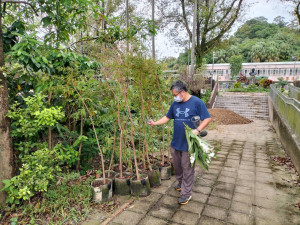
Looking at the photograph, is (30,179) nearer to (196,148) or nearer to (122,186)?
(122,186)

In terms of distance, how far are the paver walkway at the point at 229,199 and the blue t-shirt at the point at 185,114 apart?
817 millimetres

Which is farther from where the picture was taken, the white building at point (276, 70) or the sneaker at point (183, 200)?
the white building at point (276, 70)

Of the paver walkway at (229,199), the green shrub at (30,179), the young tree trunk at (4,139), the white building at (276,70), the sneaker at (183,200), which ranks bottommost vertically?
the paver walkway at (229,199)

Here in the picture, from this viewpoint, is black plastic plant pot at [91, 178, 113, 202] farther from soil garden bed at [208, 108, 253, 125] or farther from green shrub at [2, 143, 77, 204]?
soil garden bed at [208, 108, 253, 125]

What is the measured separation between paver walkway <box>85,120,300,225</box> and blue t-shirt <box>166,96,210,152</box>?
2.68 feet

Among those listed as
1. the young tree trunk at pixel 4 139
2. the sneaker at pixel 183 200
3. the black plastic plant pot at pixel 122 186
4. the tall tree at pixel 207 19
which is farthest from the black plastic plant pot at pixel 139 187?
the tall tree at pixel 207 19

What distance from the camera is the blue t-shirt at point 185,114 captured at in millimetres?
3049

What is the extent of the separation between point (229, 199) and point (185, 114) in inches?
56.3

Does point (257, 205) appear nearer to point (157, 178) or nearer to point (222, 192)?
point (222, 192)

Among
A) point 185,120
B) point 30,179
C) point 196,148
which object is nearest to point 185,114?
point 185,120

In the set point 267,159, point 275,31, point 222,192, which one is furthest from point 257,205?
point 275,31

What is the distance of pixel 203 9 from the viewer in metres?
18.5

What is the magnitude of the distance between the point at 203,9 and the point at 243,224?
1913 centimetres

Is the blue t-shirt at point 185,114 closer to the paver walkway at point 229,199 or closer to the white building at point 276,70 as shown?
the paver walkway at point 229,199
